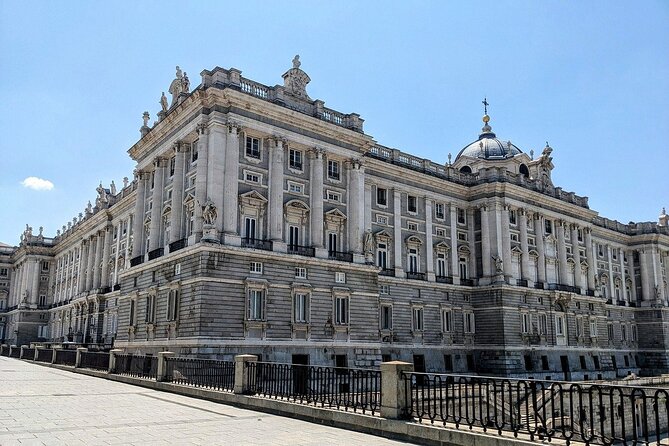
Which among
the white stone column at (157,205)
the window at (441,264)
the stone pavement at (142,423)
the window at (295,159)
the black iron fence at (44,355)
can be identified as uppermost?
the window at (295,159)

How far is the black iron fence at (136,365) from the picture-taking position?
26781 millimetres

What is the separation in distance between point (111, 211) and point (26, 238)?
31.2 meters

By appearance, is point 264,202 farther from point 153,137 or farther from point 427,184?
point 427,184

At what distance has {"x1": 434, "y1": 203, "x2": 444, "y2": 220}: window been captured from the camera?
5281 centimetres

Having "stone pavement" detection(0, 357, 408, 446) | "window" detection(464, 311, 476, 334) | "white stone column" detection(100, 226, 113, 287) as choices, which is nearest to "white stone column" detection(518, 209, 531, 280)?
"window" detection(464, 311, 476, 334)

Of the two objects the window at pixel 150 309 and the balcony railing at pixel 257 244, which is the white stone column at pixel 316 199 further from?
the window at pixel 150 309

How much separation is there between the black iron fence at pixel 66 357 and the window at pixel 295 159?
1822cm

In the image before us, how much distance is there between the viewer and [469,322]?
172ft

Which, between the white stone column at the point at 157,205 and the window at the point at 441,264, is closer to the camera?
the white stone column at the point at 157,205

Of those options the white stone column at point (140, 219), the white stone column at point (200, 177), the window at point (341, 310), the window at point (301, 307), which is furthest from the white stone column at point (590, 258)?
the white stone column at point (140, 219)

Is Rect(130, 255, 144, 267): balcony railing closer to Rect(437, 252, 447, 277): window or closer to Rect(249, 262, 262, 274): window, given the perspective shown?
Rect(249, 262, 262, 274): window

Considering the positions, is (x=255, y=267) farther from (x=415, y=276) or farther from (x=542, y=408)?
(x=542, y=408)

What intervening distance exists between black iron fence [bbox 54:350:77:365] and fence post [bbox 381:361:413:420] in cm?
2865

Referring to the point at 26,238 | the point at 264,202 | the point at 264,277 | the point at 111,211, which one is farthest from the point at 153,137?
the point at 26,238
